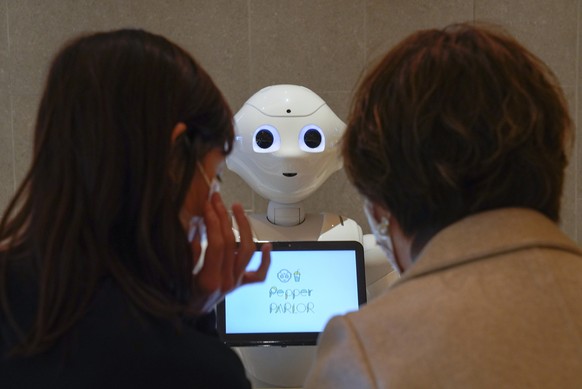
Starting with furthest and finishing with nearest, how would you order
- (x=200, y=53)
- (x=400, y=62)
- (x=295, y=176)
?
(x=200, y=53) → (x=295, y=176) → (x=400, y=62)

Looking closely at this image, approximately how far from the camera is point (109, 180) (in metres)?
0.75

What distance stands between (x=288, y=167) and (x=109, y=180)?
1.10 meters

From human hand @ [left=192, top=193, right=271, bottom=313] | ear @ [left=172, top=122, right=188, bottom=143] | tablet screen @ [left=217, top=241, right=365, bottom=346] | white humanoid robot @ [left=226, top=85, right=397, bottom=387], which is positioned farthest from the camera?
white humanoid robot @ [left=226, top=85, right=397, bottom=387]

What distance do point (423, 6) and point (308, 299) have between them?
127 cm

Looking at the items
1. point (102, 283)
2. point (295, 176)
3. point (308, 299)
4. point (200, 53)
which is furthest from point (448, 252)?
point (200, 53)

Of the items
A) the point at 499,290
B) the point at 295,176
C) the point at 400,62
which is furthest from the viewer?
the point at 295,176

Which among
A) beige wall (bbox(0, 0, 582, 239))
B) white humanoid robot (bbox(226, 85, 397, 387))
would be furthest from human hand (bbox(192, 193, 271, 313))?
beige wall (bbox(0, 0, 582, 239))

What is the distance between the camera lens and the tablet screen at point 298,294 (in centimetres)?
168

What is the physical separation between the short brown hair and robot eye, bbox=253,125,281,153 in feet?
3.48

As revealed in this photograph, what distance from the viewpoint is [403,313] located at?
674 millimetres

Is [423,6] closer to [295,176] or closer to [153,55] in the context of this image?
[295,176]

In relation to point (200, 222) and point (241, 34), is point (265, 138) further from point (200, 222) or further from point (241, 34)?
point (200, 222)

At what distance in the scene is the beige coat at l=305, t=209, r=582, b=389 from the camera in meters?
0.63

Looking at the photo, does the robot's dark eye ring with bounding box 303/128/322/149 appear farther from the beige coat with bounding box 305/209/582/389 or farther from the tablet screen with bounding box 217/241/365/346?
the beige coat with bounding box 305/209/582/389
